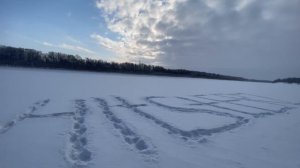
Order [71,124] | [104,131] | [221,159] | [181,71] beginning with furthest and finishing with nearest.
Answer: [181,71] → [71,124] → [104,131] → [221,159]

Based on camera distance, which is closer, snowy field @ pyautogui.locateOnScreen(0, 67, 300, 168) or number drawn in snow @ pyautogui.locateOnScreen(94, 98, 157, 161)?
snowy field @ pyautogui.locateOnScreen(0, 67, 300, 168)

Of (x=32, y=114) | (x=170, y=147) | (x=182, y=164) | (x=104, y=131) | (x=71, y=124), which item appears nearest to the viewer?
(x=182, y=164)

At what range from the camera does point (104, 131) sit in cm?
414

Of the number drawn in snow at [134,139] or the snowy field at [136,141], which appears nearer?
the snowy field at [136,141]

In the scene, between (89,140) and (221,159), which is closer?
(221,159)

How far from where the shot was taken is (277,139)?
430cm

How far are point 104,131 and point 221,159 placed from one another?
2.20 meters

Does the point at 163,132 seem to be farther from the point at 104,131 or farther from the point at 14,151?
the point at 14,151

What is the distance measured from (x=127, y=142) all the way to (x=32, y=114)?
3.03 m

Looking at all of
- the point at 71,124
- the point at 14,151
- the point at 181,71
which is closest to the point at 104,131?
the point at 71,124

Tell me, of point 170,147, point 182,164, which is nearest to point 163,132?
point 170,147

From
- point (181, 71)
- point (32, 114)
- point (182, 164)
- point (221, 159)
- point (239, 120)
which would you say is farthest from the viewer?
point (181, 71)

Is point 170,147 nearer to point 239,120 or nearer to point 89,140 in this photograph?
point 89,140

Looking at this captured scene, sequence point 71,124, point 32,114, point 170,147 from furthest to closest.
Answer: point 32,114, point 71,124, point 170,147
